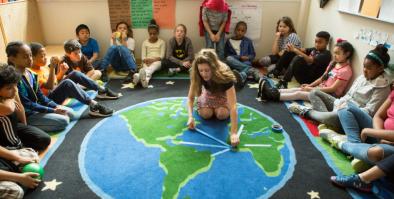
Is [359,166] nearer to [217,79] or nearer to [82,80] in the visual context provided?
[217,79]

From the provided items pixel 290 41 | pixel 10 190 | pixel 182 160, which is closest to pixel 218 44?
pixel 290 41

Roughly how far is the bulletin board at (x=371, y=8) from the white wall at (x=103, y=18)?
1.03m

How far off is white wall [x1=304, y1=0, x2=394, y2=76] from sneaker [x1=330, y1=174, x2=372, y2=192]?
1160mm

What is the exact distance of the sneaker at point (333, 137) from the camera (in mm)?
1988

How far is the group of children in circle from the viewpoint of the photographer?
73.2 inches

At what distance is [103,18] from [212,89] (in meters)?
2.25

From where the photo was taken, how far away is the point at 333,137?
81.0 inches

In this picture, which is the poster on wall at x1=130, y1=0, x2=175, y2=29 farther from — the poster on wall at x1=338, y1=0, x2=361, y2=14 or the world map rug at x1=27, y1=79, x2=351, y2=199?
the poster on wall at x1=338, y1=0, x2=361, y2=14

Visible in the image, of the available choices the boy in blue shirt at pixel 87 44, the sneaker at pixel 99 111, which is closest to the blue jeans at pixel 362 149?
the sneaker at pixel 99 111

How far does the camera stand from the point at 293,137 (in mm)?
2209

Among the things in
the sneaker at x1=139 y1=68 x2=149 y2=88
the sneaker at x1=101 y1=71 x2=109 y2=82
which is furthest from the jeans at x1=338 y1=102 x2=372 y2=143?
the sneaker at x1=101 y1=71 x2=109 y2=82

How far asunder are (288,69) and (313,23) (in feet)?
2.76

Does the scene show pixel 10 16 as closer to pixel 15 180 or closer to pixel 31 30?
pixel 31 30

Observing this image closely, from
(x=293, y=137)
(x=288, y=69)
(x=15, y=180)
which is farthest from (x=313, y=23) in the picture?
(x=15, y=180)
